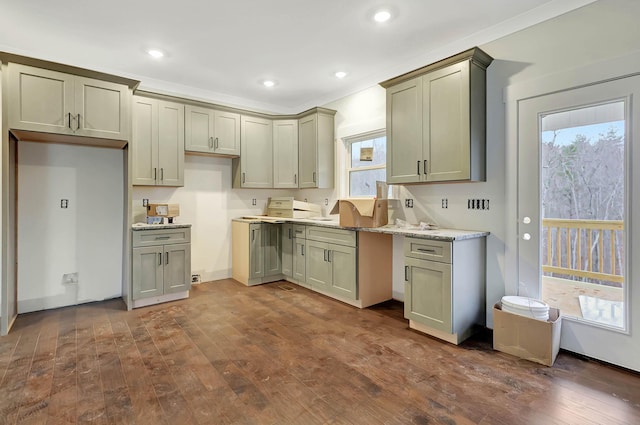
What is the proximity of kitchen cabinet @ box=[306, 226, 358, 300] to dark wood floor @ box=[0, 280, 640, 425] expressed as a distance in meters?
0.52

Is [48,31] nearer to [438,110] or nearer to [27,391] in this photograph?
[27,391]

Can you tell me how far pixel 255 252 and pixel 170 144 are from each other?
182 cm

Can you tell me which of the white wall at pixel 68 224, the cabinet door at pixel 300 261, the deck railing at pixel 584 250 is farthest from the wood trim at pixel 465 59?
the white wall at pixel 68 224

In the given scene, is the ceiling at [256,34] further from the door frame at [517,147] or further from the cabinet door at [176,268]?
the cabinet door at [176,268]

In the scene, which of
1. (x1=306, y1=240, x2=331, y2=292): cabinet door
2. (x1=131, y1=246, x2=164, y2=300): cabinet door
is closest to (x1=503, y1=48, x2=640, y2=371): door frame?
(x1=306, y1=240, x2=331, y2=292): cabinet door

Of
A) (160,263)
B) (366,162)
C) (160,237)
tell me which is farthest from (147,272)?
(366,162)

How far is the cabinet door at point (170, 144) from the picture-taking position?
405cm

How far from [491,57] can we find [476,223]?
1544mm

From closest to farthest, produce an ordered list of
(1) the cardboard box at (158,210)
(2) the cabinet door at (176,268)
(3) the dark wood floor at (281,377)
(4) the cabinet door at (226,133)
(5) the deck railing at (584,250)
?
(3) the dark wood floor at (281,377) < (5) the deck railing at (584,250) < (2) the cabinet door at (176,268) < (1) the cardboard box at (158,210) < (4) the cabinet door at (226,133)

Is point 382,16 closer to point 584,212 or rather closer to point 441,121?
point 441,121

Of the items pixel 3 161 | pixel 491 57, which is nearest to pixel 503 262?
pixel 491 57

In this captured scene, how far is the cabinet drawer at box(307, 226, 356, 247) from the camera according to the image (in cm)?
362

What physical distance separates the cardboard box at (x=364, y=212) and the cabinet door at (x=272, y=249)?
1.43 m

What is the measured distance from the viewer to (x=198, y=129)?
14.3 feet
